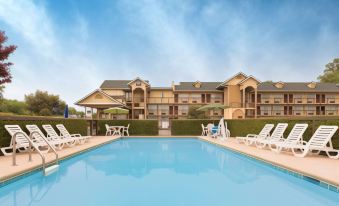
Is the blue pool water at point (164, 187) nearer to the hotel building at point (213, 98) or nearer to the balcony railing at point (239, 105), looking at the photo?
the balcony railing at point (239, 105)

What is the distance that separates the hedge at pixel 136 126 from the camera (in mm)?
24188

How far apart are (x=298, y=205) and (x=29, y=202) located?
4.68 m

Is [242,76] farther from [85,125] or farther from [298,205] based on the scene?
[298,205]

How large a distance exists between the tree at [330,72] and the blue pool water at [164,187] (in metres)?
60.4

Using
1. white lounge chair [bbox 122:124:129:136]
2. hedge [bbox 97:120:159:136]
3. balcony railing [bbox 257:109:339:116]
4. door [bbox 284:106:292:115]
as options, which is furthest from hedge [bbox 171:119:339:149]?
door [bbox 284:106:292:115]

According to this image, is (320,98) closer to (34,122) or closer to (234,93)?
(234,93)

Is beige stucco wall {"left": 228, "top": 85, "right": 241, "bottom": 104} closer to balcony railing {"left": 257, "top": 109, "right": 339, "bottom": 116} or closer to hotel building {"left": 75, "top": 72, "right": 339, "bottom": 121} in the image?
hotel building {"left": 75, "top": 72, "right": 339, "bottom": 121}

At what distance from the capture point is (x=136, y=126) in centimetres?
2417

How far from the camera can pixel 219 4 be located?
68.5 feet

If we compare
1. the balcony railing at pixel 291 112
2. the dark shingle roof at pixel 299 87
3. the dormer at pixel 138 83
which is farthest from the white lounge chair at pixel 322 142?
the dark shingle roof at pixel 299 87

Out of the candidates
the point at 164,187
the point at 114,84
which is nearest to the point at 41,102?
the point at 114,84

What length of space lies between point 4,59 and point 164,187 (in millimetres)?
24015

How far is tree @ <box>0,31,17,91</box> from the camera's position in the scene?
24.4m

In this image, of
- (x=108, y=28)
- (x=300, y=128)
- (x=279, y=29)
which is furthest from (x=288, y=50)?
(x=300, y=128)
